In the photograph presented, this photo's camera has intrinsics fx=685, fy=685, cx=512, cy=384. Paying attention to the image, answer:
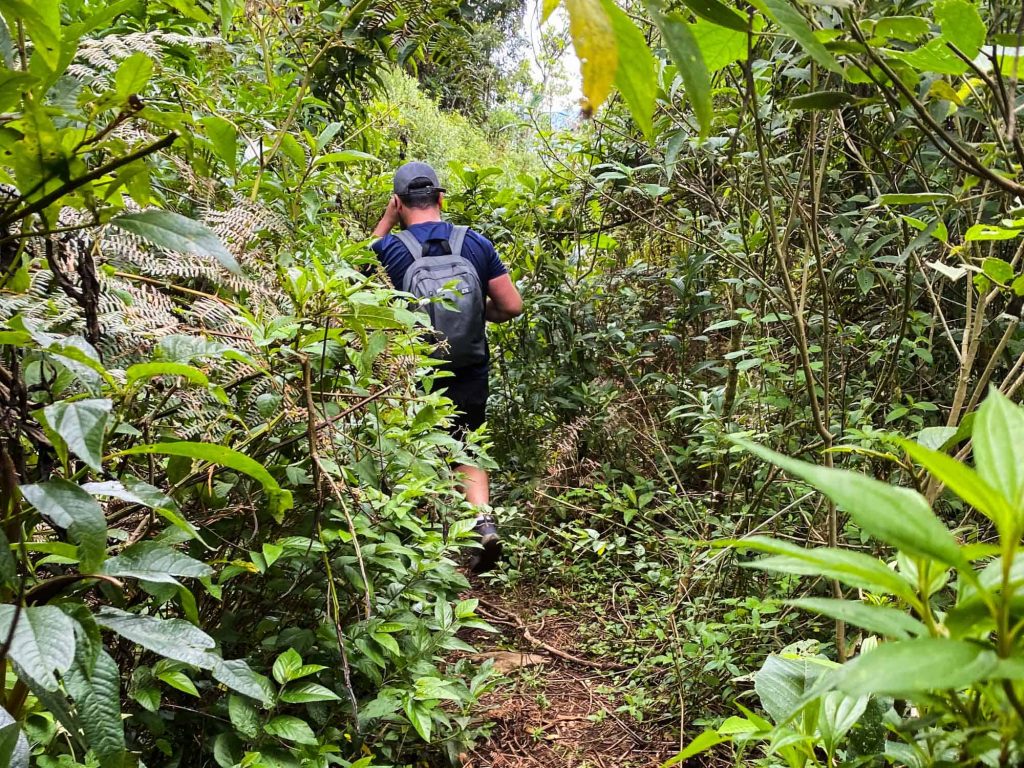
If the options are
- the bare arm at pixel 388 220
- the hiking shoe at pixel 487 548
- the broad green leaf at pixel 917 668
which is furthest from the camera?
the bare arm at pixel 388 220

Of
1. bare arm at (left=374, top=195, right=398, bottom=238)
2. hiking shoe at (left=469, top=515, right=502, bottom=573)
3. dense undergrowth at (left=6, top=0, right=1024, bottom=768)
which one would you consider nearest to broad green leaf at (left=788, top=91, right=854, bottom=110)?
dense undergrowth at (left=6, top=0, right=1024, bottom=768)

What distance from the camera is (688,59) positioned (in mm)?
439

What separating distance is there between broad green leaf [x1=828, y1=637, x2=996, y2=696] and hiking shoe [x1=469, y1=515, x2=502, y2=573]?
2866mm

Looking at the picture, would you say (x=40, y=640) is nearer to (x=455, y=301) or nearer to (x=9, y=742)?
(x=9, y=742)

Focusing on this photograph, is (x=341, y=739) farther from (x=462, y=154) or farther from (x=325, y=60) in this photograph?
(x=462, y=154)

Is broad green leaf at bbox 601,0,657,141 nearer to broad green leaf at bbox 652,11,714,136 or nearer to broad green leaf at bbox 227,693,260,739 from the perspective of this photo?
broad green leaf at bbox 652,11,714,136

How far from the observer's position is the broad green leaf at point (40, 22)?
60 centimetres

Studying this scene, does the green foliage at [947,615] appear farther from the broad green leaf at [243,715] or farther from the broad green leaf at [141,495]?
the broad green leaf at [243,715]

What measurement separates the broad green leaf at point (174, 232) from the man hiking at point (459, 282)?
254 centimetres

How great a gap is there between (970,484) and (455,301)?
3091mm

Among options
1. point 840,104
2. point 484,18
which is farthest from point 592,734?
point 484,18

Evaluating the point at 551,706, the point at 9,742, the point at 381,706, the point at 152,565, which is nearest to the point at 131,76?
the point at 152,565

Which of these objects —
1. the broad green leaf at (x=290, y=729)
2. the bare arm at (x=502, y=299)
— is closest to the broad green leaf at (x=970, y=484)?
the broad green leaf at (x=290, y=729)

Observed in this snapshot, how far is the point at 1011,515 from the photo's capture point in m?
0.38
